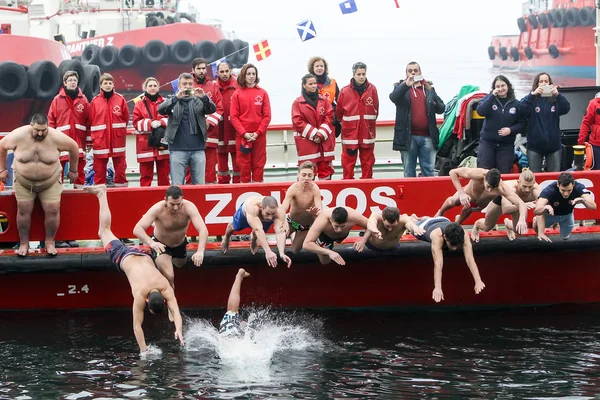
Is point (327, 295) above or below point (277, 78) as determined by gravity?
below

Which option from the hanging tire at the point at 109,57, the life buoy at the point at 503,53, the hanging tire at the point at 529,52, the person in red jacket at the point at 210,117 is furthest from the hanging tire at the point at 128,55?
the life buoy at the point at 503,53

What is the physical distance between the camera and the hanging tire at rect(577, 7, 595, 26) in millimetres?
48062

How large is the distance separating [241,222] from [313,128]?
7.39 ft

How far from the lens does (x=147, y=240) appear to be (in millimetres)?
9500

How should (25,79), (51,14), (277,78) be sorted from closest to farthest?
(25,79) < (51,14) < (277,78)

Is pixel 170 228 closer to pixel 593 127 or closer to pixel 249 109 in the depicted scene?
pixel 249 109

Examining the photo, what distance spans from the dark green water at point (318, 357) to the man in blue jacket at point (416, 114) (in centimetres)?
233

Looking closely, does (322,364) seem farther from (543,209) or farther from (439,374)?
(543,209)

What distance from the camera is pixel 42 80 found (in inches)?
765

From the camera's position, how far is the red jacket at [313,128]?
11.8 m

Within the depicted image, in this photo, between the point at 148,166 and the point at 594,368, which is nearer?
the point at 594,368

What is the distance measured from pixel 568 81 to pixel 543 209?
143 feet

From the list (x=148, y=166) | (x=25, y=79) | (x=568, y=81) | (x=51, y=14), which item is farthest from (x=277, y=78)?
(x=148, y=166)

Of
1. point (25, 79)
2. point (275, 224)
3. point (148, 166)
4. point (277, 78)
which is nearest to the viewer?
point (275, 224)
